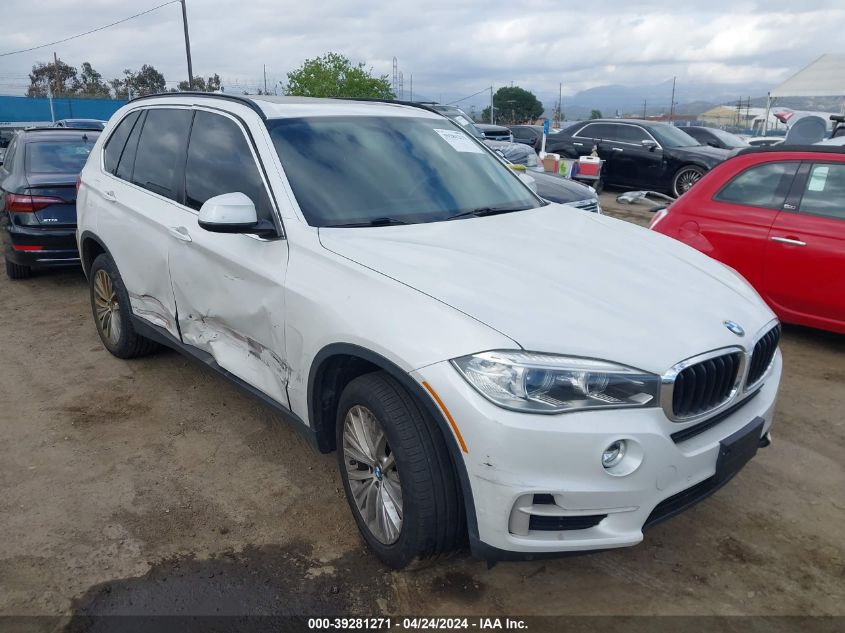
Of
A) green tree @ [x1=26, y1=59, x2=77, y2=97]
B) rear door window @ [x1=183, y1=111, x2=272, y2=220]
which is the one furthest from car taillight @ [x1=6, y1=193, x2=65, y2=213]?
green tree @ [x1=26, y1=59, x2=77, y2=97]

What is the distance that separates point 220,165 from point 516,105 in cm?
7630

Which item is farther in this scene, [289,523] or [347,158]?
[347,158]

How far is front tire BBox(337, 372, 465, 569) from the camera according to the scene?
2455mm

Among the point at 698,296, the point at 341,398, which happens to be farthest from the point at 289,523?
the point at 698,296

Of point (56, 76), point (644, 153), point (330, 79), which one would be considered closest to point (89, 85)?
point (56, 76)

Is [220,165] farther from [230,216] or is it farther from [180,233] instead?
[230,216]

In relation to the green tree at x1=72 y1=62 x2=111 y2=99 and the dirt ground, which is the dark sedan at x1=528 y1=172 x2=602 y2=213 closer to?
the dirt ground

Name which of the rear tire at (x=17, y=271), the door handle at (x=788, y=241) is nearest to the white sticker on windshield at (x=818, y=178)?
the door handle at (x=788, y=241)

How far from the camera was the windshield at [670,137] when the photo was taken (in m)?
13.7

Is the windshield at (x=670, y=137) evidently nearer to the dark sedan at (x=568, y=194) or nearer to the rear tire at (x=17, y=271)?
the dark sedan at (x=568, y=194)

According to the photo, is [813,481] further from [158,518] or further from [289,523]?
[158,518]

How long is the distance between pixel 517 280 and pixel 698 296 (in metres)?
0.78

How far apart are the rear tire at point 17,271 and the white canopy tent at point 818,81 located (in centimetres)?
1860

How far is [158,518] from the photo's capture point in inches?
128
